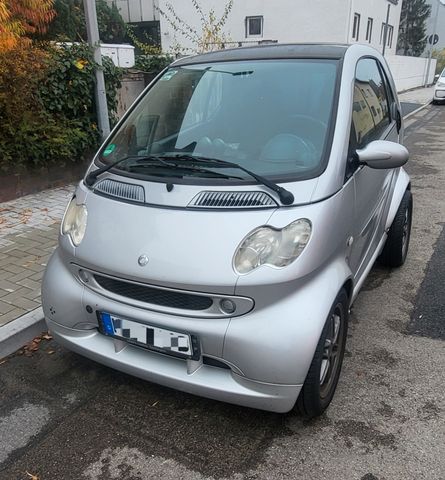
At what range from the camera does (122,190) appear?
2521mm

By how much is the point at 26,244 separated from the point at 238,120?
8.77 feet

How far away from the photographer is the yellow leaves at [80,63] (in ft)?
19.5

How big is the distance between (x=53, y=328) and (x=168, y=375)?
78 centimetres

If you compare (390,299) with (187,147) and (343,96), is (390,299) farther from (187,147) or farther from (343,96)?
(187,147)

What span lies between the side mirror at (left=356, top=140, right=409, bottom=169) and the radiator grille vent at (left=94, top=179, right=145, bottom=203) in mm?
1195

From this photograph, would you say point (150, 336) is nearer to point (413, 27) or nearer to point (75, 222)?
point (75, 222)

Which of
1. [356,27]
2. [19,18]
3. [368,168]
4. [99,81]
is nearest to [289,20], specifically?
[356,27]

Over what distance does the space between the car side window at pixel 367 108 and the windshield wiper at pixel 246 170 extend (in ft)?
1.61

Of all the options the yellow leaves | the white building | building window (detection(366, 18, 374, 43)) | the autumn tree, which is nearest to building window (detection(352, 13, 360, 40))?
A: the white building

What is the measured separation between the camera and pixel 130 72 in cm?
757

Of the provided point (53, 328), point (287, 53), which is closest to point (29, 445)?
point (53, 328)

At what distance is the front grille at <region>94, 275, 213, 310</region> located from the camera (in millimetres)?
2145

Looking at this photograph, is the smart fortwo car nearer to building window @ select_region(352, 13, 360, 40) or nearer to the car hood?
the car hood

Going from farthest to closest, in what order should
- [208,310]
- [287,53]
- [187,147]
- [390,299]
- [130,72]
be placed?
[130,72]
[390,299]
[287,53]
[187,147]
[208,310]
